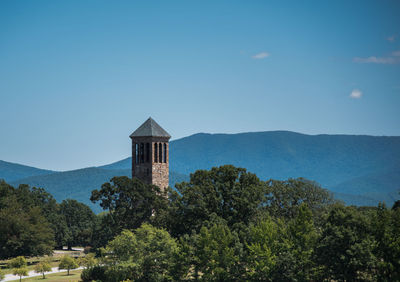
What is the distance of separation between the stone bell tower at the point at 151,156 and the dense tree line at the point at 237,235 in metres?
7.15

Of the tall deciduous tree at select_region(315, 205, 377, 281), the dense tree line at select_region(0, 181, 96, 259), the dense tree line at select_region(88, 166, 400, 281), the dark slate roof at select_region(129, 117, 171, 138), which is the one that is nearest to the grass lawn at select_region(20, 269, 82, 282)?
the dense tree line at select_region(88, 166, 400, 281)

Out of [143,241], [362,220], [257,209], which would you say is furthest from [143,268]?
[362,220]

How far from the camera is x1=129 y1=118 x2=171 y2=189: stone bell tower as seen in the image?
8106 cm

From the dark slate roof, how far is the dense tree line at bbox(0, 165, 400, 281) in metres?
10.9

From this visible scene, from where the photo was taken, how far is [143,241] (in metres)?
58.2

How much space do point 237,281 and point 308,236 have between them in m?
7.84

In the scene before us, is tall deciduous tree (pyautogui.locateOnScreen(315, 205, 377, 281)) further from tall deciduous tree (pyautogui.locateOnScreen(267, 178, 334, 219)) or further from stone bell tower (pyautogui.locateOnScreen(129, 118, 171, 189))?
stone bell tower (pyautogui.locateOnScreen(129, 118, 171, 189))

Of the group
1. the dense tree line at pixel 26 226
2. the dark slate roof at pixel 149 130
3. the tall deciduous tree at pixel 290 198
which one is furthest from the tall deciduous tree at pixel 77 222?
the tall deciduous tree at pixel 290 198

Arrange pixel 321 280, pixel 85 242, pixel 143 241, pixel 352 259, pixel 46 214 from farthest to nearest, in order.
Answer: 1. pixel 85 242
2. pixel 46 214
3. pixel 143 241
4. pixel 321 280
5. pixel 352 259

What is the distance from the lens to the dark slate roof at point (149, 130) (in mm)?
82375

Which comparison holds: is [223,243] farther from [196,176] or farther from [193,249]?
[196,176]

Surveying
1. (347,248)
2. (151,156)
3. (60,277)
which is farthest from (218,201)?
(151,156)

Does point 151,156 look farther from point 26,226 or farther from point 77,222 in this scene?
point 77,222

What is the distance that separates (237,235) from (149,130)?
105 ft
